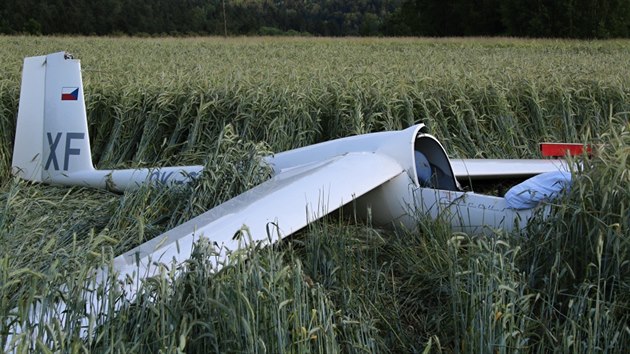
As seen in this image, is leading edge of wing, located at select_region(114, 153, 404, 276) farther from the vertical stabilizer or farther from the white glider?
the vertical stabilizer

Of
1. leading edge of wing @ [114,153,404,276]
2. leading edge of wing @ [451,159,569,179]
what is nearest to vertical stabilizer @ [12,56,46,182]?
leading edge of wing @ [114,153,404,276]

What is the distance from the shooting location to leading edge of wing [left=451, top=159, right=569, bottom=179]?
5559 mm

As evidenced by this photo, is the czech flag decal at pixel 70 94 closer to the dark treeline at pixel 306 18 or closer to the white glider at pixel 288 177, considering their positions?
the white glider at pixel 288 177

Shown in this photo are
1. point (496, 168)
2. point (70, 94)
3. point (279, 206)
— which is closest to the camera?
point (279, 206)

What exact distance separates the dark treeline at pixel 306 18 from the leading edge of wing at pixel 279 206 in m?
35.6

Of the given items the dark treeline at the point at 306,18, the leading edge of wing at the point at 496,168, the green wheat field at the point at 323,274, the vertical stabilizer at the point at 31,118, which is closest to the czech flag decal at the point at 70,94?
the vertical stabilizer at the point at 31,118

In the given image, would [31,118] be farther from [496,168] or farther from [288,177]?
[496,168]

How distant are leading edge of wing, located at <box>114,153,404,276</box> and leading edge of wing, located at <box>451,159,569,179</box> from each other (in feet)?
3.60

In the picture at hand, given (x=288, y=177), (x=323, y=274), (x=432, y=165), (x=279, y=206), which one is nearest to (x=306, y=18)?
(x=432, y=165)

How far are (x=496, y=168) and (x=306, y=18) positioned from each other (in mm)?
70012

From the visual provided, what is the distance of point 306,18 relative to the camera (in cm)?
7356

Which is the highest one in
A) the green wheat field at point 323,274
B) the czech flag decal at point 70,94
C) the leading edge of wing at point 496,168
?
the czech flag decal at point 70,94

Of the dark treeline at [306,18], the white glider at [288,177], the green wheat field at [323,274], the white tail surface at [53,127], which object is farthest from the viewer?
the dark treeline at [306,18]

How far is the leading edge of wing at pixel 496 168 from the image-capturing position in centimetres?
556
